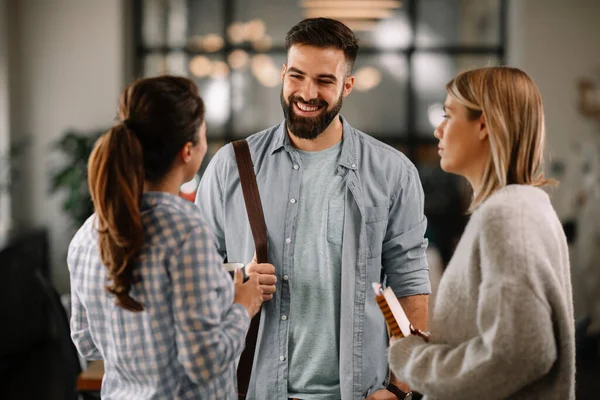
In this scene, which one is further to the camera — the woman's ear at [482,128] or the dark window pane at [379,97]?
the dark window pane at [379,97]

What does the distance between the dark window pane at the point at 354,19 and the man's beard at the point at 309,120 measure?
4.51 meters

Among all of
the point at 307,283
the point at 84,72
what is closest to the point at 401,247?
the point at 307,283

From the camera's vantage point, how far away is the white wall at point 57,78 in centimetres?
625

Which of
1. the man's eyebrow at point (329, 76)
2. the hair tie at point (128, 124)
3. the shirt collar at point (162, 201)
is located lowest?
the shirt collar at point (162, 201)

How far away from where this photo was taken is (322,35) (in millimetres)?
1993

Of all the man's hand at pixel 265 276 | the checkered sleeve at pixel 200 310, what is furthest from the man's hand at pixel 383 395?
the checkered sleeve at pixel 200 310

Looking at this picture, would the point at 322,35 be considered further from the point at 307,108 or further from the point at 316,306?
the point at 316,306

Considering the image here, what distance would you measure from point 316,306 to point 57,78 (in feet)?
16.3

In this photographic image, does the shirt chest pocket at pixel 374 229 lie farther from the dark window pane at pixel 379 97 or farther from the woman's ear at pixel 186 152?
the dark window pane at pixel 379 97

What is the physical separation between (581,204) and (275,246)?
14.9 feet

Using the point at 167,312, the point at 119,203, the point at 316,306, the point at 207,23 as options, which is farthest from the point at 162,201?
the point at 207,23

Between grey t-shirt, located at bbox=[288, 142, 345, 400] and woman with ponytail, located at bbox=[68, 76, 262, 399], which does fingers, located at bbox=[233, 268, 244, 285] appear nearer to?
woman with ponytail, located at bbox=[68, 76, 262, 399]

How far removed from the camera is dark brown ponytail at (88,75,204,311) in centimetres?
135

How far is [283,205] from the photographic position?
1998 mm
